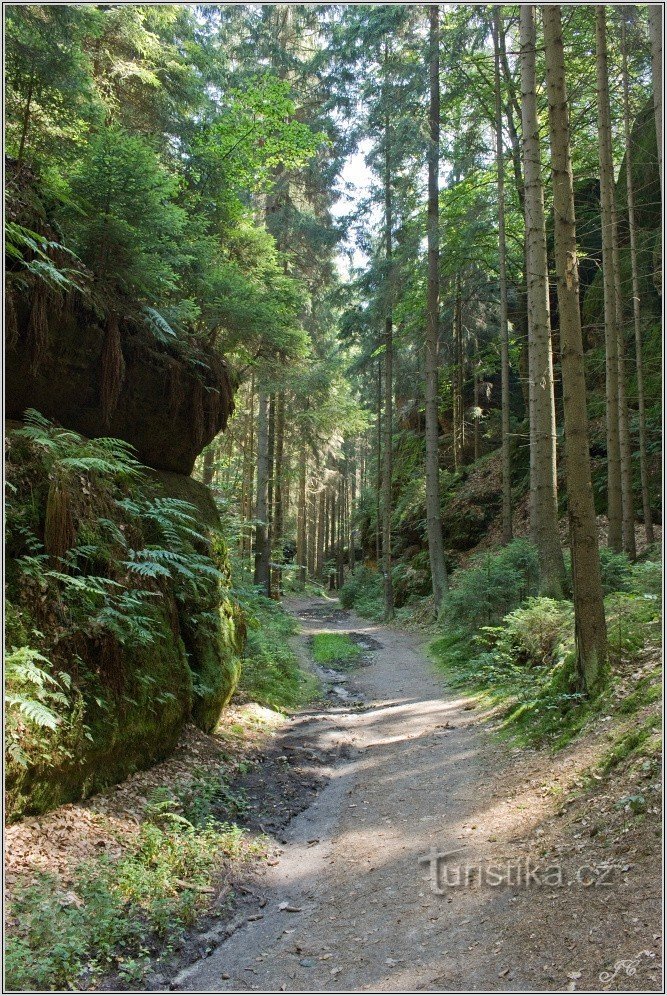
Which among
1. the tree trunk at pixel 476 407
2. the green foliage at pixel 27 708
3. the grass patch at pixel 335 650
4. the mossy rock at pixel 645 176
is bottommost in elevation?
the grass patch at pixel 335 650

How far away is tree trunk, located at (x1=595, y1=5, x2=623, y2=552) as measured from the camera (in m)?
11.6

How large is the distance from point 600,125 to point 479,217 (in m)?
6.98

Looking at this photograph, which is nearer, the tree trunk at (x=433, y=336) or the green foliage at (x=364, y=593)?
the tree trunk at (x=433, y=336)

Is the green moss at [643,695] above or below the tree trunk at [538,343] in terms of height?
below

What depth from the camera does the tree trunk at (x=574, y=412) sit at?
6.19 metres

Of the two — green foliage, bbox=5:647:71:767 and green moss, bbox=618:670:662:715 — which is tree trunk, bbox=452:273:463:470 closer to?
green moss, bbox=618:670:662:715

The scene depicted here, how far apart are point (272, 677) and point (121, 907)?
21.3 feet

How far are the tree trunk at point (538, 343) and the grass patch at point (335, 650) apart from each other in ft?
19.6

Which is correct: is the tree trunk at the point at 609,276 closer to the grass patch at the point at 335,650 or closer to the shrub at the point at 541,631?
the shrub at the point at 541,631

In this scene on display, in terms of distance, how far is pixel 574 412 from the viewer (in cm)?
653

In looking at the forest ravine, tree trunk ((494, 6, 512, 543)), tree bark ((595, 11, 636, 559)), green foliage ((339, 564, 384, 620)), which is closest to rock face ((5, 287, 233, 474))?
the forest ravine

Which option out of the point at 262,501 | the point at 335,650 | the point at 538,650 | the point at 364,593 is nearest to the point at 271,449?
the point at 262,501

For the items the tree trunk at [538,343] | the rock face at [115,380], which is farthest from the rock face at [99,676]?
the tree trunk at [538,343]

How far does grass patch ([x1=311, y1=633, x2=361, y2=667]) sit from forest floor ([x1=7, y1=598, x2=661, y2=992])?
705 centimetres
